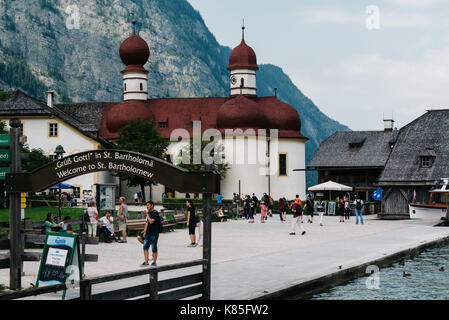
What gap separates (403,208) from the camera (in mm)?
50812

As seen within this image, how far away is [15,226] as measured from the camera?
1388 centimetres

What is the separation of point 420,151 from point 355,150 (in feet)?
65.4

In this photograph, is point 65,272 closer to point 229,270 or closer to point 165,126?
point 229,270

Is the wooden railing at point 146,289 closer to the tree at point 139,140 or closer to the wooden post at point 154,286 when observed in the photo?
the wooden post at point 154,286

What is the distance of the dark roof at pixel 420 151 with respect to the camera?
165ft

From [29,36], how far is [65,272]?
198 metres

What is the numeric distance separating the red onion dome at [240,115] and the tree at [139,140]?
7389mm

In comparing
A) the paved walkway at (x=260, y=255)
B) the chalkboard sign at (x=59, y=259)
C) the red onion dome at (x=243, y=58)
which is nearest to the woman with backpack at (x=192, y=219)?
the paved walkway at (x=260, y=255)

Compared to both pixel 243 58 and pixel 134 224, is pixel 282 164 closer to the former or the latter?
pixel 243 58

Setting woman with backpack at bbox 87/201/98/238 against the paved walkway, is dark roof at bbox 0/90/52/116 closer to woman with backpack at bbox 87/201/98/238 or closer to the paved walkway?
the paved walkway

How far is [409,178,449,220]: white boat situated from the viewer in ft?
145

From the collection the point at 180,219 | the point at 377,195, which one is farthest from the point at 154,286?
the point at 377,195

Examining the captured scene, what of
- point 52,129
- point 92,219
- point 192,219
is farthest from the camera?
point 52,129
